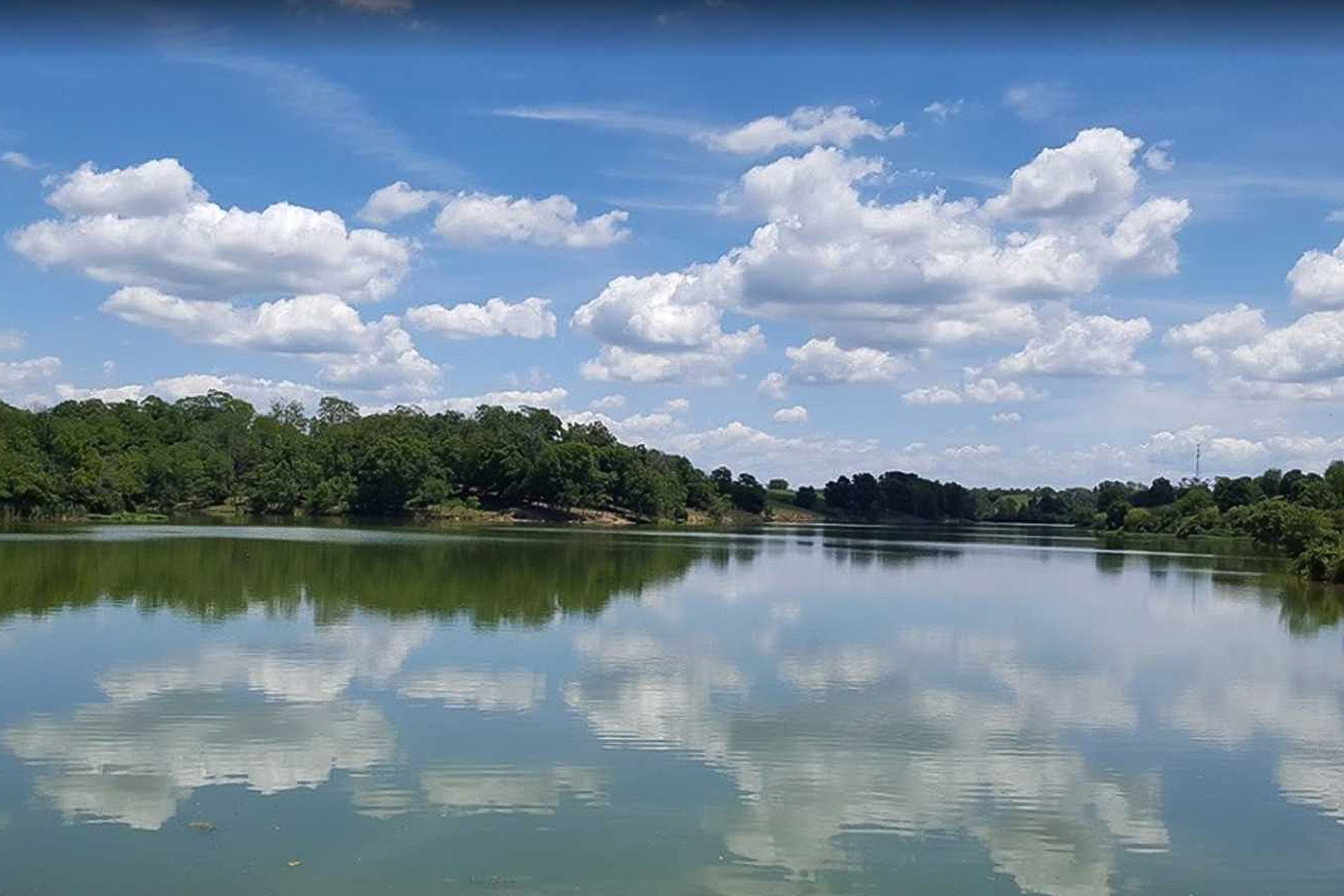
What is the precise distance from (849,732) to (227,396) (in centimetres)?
15178

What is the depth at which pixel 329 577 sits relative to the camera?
4088cm

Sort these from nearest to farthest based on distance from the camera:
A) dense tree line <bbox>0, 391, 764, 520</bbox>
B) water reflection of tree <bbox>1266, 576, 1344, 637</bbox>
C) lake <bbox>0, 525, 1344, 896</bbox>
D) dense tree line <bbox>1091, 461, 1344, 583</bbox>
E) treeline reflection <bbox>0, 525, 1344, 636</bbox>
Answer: lake <bbox>0, 525, 1344, 896</bbox>, treeline reflection <bbox>0, 525, 1344, 636</bbox>, water reflection of tree <bbox>1266, 576, 1344, 637</bbox>, dense tree line <bbox>1091, 461, 1344, 583</bbox>, dense tree line <bbox>0, 391, 764, 520</bbox>

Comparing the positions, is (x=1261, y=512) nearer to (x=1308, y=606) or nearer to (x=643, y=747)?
(x=1308, y=606)

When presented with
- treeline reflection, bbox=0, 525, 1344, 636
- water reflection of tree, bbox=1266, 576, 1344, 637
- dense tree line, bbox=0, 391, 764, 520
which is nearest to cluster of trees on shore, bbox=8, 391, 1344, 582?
dense tree line, bbox=0, 391, 764, 520

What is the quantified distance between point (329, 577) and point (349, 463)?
3348 inches

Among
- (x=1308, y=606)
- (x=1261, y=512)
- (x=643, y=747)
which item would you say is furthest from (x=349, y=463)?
(x=643, y=747)

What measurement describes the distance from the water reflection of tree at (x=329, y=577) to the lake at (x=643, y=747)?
36 cm

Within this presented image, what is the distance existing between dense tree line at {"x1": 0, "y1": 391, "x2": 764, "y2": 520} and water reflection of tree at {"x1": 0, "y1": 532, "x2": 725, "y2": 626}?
2042 inches

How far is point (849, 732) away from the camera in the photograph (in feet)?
58.5

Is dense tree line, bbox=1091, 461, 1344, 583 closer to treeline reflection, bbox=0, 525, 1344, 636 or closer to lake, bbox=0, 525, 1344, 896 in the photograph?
treeline reflection, bbox=0, 525, 1344, 636

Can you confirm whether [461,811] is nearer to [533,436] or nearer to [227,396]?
[533,436]

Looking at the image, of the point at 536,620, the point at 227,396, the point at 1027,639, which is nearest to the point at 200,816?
the point at 536,620

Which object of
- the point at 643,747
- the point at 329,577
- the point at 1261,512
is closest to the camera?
the point at 643,747

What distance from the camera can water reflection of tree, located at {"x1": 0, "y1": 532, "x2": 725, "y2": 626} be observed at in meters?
31.9
